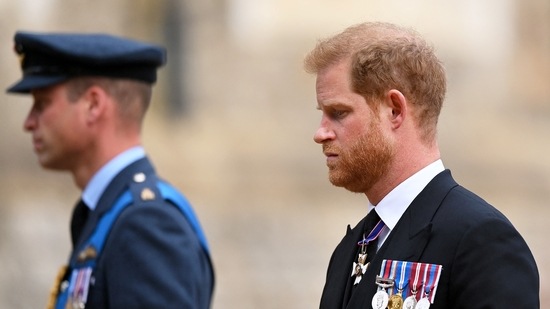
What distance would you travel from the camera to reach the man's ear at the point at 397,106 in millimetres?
3900

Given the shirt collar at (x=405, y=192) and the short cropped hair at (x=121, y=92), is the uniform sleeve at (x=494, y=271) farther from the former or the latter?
the short cropped hair at (x=121, y=92)

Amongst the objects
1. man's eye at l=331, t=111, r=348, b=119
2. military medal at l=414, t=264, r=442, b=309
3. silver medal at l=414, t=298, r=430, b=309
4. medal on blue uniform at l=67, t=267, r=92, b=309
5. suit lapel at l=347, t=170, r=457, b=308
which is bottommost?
medal on blue uniform at l=67, t=267, r=92, b=309

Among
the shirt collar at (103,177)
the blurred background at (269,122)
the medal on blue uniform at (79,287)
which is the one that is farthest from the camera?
the blurred background at (269,122)

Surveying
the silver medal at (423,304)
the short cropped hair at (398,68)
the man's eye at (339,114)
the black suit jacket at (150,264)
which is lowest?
the black suit jacket at (150,264)

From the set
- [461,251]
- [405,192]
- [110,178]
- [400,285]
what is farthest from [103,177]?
[461,251]

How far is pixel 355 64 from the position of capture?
3943mm

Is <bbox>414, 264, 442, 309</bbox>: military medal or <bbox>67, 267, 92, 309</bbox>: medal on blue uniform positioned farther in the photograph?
<bbox>67, 267, 92, 309</bbox>: medal on blue uniform

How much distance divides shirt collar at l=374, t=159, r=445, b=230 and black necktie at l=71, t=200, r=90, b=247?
69.4 inches

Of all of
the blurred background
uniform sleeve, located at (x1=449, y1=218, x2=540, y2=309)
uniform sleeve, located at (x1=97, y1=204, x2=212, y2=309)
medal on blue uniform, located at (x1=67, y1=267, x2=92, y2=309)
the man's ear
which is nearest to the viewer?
uniform sleeve, located at (x1=449, y1=218, x2=540, y2=309)

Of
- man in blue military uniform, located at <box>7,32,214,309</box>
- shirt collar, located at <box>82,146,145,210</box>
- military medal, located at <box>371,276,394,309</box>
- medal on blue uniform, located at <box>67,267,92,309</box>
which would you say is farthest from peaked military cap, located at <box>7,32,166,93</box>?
military medal, located at <box>371,276,394,309</box>

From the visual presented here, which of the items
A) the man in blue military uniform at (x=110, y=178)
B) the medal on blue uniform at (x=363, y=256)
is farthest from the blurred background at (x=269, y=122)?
the medal on blue uniform at (x=363, y=256)

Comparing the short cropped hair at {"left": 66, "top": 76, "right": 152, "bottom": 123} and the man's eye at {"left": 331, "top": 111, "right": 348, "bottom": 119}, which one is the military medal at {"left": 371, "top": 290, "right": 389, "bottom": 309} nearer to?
the man's eye at {"left": 331, "top": 111, "right": 348, "bottom": 119}

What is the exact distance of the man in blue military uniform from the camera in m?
4.94

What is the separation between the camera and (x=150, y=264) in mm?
4918
